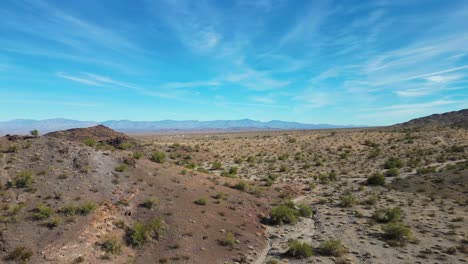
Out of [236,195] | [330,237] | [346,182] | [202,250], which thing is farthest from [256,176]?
[202,250]

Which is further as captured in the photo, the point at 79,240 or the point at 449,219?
the point at 449,219

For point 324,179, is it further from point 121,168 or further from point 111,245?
point 111,245

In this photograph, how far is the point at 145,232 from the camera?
1505cm

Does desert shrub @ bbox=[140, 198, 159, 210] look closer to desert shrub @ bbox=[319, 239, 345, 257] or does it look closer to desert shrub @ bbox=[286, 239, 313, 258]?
desert shrub @ bbox=[286, 239, 313, 258]

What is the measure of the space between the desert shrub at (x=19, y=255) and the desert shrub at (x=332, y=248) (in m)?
11.9

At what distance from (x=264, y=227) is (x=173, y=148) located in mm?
32209

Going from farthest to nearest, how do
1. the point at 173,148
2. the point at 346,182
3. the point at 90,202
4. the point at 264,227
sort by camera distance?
the point at 173,148 < the point at 346,182 < the point at 264,227 < the point at 90,202

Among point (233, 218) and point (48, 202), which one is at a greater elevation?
point (48, 202)

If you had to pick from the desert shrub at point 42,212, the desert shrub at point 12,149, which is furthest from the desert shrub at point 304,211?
the desert shrub at point 12,149

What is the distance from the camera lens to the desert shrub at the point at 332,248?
14.5 m

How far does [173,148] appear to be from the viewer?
160 ft

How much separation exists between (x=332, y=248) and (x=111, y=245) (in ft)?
31.4

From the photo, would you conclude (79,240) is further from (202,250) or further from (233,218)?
(233,218)

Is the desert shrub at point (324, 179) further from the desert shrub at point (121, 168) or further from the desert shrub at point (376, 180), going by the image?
the desert shrub at point (121, 168)
